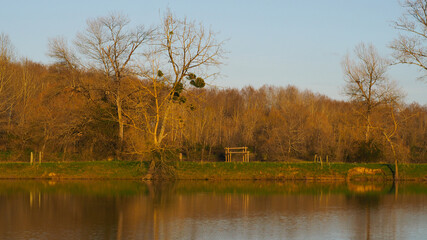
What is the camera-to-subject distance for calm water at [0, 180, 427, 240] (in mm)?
13688

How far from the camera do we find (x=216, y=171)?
113ft

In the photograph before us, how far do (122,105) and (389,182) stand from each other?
74.4 ft

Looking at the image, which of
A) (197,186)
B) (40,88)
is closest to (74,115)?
(197,186)

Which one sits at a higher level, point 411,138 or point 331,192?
point 411,138

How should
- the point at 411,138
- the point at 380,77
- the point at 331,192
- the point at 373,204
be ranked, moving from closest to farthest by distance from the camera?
the point at 373,204, the point at 331,192, the point at 380,77, the point at 411,138

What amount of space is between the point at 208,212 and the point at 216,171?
1652cm

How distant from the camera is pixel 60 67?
139 ft

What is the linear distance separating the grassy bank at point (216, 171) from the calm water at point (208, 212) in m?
5.32

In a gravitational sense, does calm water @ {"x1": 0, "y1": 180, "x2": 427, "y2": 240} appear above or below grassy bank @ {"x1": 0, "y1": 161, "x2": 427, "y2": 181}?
below

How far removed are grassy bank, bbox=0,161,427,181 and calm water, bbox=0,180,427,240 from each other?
532 centimetres

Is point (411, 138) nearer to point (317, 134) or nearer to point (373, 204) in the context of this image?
point (317, 134)

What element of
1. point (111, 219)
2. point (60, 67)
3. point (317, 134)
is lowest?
point (111, 219)

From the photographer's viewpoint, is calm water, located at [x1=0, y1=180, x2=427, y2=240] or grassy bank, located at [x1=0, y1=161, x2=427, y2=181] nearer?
calm water, located at [x1=0, y1=180, x2=427, y2=240]

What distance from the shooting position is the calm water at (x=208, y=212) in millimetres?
13688
